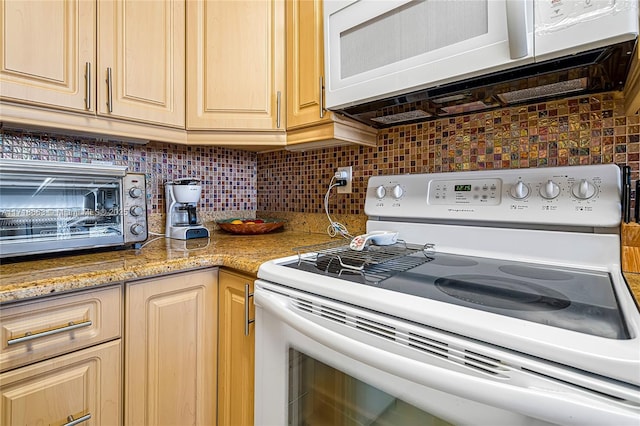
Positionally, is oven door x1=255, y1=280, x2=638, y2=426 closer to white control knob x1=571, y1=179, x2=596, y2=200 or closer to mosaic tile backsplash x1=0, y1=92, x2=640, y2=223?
white control knob x1=571, y1=179, x2=596, y2=200

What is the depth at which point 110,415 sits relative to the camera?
2.84 feet

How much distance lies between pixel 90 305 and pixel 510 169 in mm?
1248

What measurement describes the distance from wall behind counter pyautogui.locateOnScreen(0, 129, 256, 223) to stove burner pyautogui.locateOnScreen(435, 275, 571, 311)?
131 cm

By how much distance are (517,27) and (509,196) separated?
0.46 meters

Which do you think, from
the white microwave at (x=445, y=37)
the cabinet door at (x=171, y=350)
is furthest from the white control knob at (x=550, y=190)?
the cabinet door at (x=171, y=350)

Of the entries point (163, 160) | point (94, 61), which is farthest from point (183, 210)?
point (94, 61)

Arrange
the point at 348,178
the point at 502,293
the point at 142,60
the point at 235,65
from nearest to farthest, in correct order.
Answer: the point at 502,293, the point at 142,60, the point at 235,65, the point at 348,178

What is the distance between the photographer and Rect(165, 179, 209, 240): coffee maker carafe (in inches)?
55.7

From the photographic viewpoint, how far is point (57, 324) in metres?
0.78

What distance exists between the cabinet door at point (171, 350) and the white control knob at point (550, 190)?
1.01m

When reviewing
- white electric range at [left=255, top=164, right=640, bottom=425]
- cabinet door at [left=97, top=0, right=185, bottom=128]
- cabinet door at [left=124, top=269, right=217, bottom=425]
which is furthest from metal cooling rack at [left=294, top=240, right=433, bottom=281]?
cabinet door at [left=97, top=0, right=185, bottom=128]

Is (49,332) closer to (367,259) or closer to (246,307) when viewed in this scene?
(246,307)

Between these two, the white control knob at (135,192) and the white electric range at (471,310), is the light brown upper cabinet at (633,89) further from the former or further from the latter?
the white control knob at (135,192)

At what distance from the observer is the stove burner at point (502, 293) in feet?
1.95
